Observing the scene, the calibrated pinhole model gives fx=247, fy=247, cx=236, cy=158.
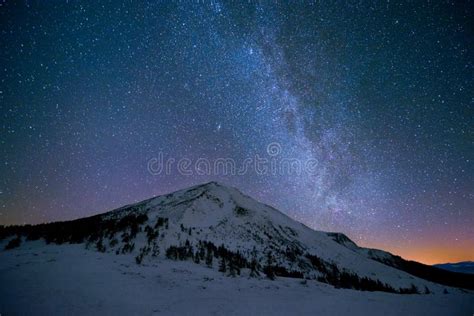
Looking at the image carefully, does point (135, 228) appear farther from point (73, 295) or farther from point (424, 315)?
point (424, 315)

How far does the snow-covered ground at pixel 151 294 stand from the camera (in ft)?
25.1

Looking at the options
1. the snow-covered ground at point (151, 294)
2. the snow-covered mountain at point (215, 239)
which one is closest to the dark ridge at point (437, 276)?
the snow-covered mountain at point (215, 239)

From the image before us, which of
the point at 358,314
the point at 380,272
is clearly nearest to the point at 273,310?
the point at 358,314

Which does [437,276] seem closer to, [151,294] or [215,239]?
[215,239]

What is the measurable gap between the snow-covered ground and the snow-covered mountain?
4531 mm

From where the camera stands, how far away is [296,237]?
4956cm

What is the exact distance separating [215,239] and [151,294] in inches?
1048

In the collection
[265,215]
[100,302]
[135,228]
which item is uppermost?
[265,215]

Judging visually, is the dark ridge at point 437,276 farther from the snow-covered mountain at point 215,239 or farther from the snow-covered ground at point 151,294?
the snow-covered ground at point 151,294

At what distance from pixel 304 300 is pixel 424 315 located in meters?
4.55

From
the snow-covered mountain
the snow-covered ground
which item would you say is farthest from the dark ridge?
the snow-covered ground

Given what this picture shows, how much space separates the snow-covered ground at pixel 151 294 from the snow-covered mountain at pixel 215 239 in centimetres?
453

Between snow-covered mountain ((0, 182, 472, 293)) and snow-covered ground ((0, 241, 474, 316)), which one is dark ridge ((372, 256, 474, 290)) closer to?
snow-covered mountain ((0, 182, 472, 293))

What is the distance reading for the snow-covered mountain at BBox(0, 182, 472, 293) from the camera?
2359cm
